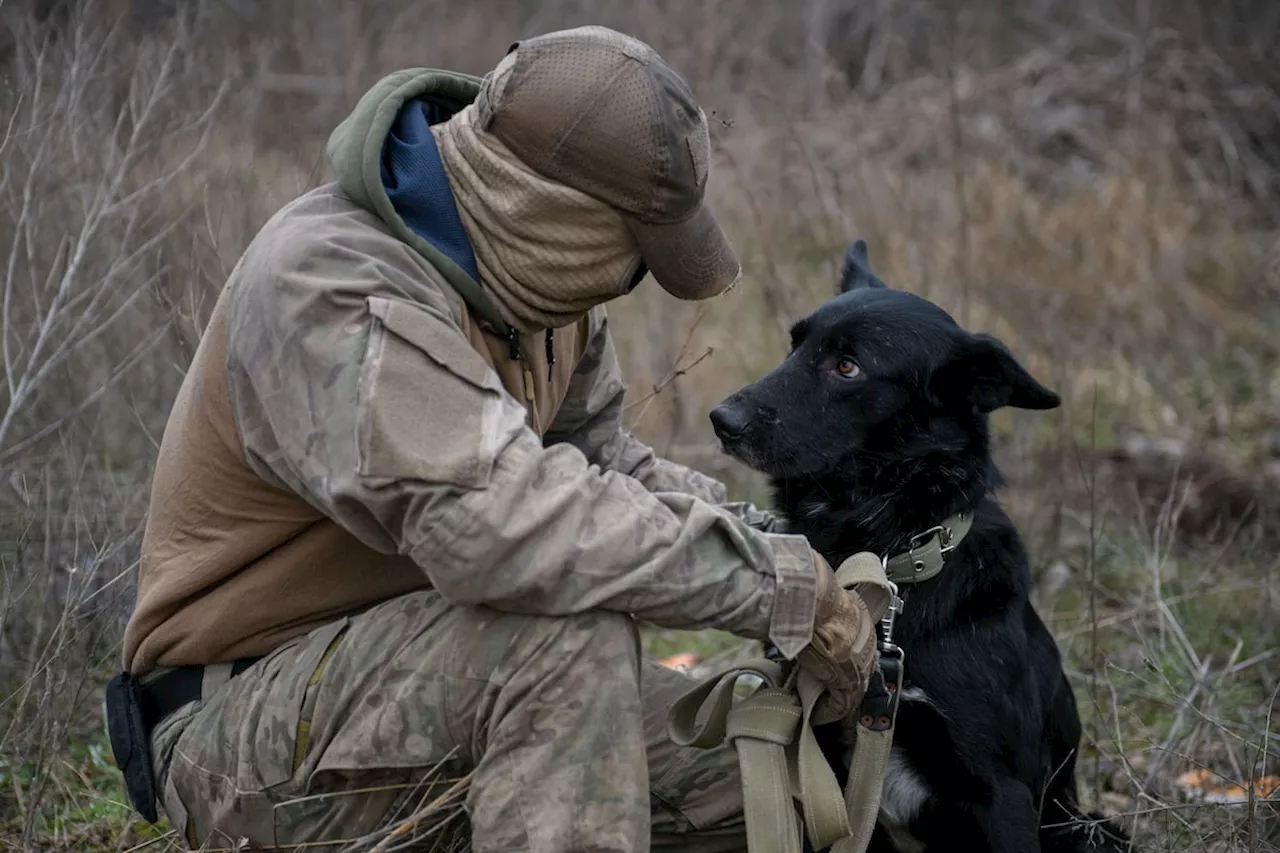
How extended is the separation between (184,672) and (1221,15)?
854cm

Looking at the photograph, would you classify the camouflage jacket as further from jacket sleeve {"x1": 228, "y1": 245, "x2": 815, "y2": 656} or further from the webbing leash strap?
the webbing leash strap

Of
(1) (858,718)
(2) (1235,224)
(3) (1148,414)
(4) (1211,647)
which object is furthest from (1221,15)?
(1) (858,718)

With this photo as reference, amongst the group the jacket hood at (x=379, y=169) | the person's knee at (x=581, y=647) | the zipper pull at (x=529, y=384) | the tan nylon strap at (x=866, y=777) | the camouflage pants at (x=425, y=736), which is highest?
the jacket hood at (x=379, y=169)

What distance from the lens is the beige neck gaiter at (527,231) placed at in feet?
8.54

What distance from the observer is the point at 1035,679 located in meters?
3.23

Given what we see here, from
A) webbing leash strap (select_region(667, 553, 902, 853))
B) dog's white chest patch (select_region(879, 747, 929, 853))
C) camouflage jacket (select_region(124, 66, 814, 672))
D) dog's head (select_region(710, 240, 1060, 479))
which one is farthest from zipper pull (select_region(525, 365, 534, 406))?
dog's white chest patch (select_region(879, 747, 929, 853))

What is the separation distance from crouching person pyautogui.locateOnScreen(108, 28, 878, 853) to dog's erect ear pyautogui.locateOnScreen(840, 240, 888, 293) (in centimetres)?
99

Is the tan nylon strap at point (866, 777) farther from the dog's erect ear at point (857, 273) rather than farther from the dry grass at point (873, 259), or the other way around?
the dog's erect ear at point (857, 273)

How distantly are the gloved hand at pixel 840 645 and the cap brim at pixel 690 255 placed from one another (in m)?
0.65

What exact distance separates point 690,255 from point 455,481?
2.49 feet

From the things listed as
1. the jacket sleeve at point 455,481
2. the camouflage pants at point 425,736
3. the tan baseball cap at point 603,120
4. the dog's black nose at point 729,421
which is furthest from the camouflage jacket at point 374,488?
the dog's black nose at point 729,421

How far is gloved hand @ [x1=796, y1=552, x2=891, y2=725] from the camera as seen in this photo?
262 centimetres

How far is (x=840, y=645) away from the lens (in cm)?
266

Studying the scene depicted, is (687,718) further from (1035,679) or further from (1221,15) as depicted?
(1221,15)
